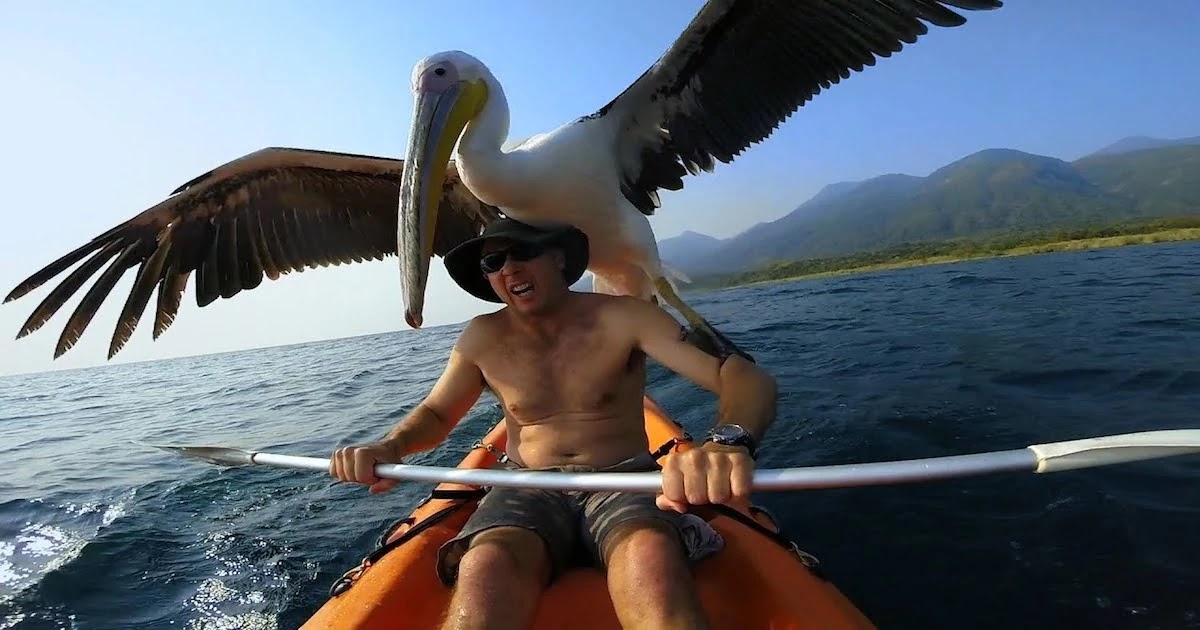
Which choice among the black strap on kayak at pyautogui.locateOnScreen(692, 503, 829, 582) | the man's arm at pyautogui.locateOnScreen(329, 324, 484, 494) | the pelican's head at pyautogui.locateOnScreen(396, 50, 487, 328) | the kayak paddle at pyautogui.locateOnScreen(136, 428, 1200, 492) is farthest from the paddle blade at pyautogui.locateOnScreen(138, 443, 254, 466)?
the black strap on kayak at pyautogui.locateOnScreen(692, 503, 829, 582)

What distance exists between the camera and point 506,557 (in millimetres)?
1815

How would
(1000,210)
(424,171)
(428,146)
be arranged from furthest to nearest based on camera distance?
(1000,210), (428,146), (424,171)

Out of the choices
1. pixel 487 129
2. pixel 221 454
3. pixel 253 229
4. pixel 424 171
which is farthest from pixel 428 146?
pixel 253 229

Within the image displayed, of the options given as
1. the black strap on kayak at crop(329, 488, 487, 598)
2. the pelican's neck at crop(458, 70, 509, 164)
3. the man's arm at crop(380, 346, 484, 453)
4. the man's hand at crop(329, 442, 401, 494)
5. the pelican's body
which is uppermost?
the pelican's neck at crop(458, 70, 509, 164)

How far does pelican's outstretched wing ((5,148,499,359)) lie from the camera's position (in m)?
4.42

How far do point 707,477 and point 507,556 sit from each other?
0.70 m

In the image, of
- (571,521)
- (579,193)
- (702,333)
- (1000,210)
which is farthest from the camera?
(1000,210)

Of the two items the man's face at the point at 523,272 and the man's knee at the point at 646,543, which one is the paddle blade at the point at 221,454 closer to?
the man's face at the point at 523,272

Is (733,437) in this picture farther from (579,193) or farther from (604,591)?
(579,193)

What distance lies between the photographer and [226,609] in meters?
3.46

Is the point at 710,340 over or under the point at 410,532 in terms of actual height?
over

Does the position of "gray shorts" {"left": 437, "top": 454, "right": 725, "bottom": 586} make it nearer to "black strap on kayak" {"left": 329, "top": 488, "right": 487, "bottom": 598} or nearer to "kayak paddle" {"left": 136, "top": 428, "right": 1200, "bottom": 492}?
"kayak paddle" {"left": 136, "top": 428, "right": 1200, "bottom": 492}

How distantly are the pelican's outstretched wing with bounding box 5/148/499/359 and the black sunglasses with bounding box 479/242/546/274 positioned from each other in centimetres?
253

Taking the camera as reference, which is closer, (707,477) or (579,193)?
(707,477)
